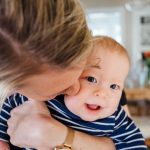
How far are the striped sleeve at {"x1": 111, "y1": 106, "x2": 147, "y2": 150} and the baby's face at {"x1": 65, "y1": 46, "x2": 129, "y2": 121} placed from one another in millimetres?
73

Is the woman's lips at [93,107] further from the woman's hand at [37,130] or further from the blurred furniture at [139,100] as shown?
the blurred furniture at [139,100]

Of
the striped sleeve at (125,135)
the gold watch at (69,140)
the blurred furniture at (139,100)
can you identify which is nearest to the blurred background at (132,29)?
the blurred furniture at (139,100)

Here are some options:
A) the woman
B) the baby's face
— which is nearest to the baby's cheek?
the baby's face

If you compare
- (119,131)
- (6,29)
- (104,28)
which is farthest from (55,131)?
(104,28)

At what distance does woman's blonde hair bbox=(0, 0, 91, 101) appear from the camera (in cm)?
51

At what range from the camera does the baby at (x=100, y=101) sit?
0.80m

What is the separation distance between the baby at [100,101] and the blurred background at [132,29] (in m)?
3.13

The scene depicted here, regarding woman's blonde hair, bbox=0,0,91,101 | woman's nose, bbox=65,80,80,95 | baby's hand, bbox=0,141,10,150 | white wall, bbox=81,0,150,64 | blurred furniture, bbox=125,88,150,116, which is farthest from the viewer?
white wall, bbox=81,0,150,64

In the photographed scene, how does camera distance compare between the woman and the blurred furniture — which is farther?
the blurred furniture

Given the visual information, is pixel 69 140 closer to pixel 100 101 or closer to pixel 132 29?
pixel 100 101

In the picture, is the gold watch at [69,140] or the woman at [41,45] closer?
the woman at [41,45]

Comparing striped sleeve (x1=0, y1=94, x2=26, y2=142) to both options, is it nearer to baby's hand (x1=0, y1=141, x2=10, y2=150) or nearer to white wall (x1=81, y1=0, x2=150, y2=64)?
baby's hand (x1=0, y1=141, x2=10, y2=150)

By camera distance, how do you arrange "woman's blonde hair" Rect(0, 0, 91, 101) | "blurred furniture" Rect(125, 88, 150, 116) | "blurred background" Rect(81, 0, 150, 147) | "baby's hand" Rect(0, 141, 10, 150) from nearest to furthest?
"woman's blonde hair" Rect(0, 0, 91, 101)
"baby's hand" Rect(0, 141, 10, 150)
"blurred furniture" Rect(125, 88, 150, 116)
"blurred background" Rect(81, 0, 150, 147)

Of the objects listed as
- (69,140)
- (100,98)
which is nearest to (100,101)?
(100,98)
